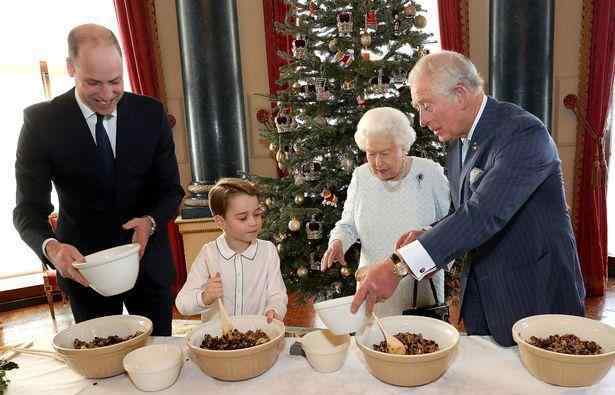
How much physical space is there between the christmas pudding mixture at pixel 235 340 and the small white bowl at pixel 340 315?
0.82 feet

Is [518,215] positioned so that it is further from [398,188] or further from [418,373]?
[398,188]

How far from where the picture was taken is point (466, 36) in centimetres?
490

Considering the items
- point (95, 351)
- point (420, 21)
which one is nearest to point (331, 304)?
point (95, 351)

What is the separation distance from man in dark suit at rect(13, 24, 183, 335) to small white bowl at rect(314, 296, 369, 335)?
2.70ft

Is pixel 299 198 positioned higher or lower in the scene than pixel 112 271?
lower

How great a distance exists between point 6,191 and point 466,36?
456cm

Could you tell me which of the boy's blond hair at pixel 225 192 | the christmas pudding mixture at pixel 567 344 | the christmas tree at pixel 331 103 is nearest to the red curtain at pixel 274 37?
the christmas tree at pixel 331 103

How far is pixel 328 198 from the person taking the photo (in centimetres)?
354

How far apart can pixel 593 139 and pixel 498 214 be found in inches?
146

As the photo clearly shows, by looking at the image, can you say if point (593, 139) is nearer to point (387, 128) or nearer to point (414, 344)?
point (387, 128)

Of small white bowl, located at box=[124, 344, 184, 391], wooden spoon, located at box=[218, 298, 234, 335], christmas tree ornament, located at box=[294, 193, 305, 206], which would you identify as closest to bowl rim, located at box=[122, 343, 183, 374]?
small white bowl, located at box=[124, 344, 184, 391]

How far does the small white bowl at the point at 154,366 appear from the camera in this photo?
53.6 inches

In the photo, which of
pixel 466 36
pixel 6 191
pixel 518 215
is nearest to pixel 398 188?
pixel 518 215

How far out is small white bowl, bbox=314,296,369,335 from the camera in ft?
4.17
